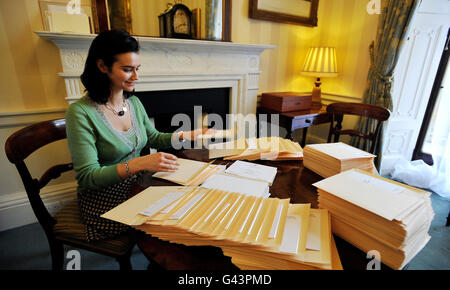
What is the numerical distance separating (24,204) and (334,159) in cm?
213

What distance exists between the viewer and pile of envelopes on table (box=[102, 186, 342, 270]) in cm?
51

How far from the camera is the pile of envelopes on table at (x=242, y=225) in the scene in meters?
0.51

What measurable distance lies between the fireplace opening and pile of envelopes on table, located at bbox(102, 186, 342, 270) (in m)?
1.39

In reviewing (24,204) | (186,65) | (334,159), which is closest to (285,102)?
(186,65)

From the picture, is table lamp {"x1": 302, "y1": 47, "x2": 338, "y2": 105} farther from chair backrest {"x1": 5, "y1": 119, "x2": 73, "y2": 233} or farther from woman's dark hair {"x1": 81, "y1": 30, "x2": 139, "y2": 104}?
chair backrest {"x1": 5, "y1": 119, "x2": 73, "y2": 233}

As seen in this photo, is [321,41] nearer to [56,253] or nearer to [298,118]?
[298,118]

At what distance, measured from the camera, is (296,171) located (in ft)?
3.29

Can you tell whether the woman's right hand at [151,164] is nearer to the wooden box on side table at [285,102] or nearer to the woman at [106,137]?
the woman at [106,137]

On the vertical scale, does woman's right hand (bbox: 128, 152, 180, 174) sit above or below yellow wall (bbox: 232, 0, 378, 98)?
below

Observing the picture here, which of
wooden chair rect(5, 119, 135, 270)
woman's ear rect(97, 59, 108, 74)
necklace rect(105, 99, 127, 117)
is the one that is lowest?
wooden chair rect(5, 119, 135, 270)

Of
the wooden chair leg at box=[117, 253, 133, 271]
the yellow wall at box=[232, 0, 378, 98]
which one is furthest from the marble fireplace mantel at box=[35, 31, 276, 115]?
the wooden chair leg at box=[117, 253, 133, 271]

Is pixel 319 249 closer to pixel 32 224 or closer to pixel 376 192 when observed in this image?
pixel 376 192

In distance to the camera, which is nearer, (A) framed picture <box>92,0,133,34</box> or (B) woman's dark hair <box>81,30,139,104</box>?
(B) woman's dark hair <box>81,30,139,104</box>

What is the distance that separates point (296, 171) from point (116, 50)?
0.93m
